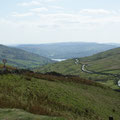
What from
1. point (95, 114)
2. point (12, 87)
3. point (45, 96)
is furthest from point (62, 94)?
point (12, 87)

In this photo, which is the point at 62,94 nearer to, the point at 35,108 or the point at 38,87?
the point at 38,87

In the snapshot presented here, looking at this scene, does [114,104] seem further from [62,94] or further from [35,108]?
[35,108]

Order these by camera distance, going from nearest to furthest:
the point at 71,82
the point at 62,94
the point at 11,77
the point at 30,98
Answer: the point at 30,98
the point at 62,94
the point at 11,77
the point at 71,82

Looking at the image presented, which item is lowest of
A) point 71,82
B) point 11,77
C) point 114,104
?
point 114,104

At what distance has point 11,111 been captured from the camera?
17484mm

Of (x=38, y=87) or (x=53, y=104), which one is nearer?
(x=53, y=104)

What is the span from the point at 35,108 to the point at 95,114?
12915 millimetres

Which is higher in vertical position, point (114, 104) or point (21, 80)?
point (21, 80)

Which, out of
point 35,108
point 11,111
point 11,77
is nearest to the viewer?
point 11,111

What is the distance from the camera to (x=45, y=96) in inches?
1142

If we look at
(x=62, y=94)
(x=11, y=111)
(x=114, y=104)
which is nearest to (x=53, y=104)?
(x=62, y=94)

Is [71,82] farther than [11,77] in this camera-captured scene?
Yes

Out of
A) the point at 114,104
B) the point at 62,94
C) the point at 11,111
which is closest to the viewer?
the point at 11,111

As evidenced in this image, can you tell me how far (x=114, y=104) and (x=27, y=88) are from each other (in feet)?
62.9
